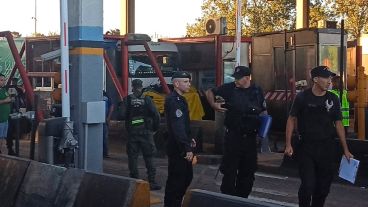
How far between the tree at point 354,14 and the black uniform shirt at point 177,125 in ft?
86.1

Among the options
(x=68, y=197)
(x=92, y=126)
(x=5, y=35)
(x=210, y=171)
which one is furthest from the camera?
(x=5, y=35)

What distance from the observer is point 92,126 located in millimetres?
8656

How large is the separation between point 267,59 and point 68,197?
11.2 m

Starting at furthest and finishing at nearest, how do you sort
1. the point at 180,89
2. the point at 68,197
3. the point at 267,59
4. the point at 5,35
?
the point at 267,59, the point at 5,35, the point at 180,89, the point at 68,197

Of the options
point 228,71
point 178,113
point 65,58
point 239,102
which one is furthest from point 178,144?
point 228,71

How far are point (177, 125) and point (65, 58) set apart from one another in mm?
2235

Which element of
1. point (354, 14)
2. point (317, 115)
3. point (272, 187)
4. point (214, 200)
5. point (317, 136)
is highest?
point (354, 14)

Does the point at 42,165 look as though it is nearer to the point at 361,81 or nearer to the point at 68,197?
the point at 68,197

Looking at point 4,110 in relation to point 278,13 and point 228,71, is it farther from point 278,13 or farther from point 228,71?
point 278,13

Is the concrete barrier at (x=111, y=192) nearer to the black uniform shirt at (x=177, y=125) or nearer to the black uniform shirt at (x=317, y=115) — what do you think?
the black uniform shirt at (x=177, y=125)

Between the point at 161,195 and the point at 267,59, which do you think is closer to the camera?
the point at 161,195

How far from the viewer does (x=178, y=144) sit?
6930mm

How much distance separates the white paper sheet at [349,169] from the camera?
6.57m

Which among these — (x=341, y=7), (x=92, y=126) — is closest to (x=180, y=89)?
A: (x=92, y=126)
